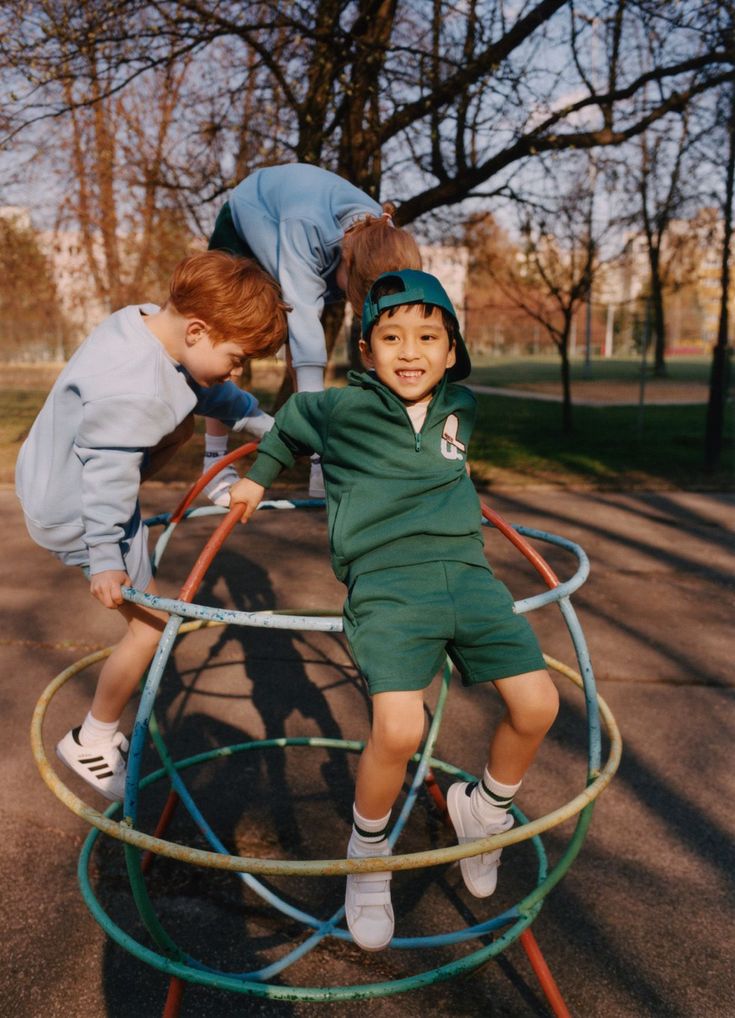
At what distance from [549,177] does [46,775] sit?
27.1ft

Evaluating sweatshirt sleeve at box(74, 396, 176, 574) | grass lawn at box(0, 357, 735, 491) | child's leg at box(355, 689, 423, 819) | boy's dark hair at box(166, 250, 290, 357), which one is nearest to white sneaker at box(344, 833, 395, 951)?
child's leg at box(355, 689, 423, 819)

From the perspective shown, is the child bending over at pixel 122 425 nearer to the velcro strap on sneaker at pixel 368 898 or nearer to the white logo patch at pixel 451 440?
the white logo patch at pixel 451 440

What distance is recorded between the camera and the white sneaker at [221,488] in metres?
2.41

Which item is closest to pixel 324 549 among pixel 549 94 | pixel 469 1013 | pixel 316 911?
pixel 316 911

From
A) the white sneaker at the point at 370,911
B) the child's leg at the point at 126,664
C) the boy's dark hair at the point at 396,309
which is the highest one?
the boy's dark hair at the point at 396,309

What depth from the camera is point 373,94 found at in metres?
7.55

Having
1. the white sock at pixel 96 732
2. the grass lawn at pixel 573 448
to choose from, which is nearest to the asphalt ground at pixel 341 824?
the white sock at pixel 96 732

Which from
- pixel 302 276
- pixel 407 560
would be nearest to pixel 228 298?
pixel 302 276

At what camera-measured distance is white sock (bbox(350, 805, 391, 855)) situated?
1808 millimetres

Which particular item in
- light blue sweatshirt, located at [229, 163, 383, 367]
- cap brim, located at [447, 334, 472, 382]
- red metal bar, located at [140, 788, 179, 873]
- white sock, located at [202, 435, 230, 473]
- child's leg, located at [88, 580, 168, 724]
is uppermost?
light blue sweatshirt, located at [229, 163, 383, 367]

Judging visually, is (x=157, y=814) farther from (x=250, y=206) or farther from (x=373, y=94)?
(x=373, y=94)

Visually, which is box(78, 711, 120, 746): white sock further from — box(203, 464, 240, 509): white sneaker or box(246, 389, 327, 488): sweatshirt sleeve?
box(246, 389, 327, 488): sweatshirt sleeve

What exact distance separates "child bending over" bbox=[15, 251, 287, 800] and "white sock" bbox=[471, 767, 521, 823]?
94cm

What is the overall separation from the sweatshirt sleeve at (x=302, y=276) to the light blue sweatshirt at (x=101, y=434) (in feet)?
1.24
